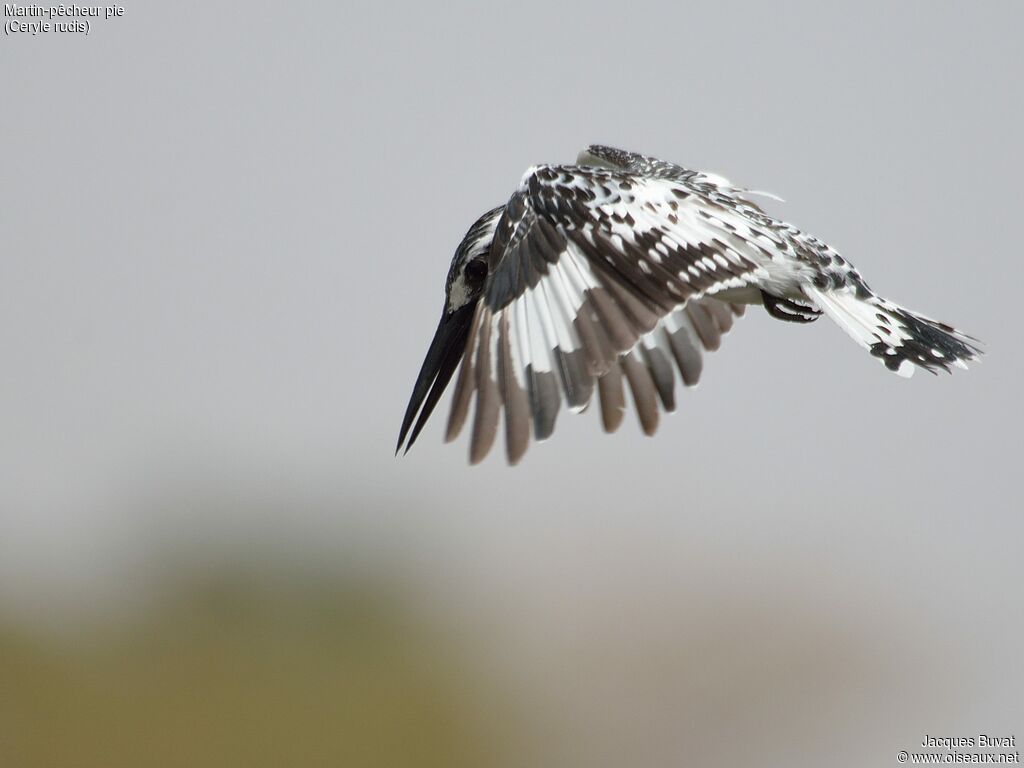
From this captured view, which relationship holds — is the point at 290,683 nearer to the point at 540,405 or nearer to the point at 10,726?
the point at 10,726

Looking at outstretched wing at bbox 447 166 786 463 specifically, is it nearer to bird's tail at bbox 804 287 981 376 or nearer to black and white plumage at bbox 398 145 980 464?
black and white plumage at bbox 398 145 980 464

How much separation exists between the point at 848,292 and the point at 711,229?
0.92 m

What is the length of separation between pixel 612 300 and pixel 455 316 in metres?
0.91

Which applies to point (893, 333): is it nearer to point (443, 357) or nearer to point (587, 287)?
Result: point (587, 287)

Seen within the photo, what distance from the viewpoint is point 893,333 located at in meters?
6.60

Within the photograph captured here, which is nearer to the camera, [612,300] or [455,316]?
[612,300]

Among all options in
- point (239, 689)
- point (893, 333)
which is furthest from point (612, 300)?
point (239, 689)

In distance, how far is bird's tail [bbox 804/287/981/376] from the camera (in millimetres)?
6461

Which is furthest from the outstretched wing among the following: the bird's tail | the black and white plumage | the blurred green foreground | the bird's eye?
the blurred green foreground

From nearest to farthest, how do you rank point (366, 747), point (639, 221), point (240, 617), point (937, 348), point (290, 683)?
point (639, 221)
point (937, 348)
point (366, 747)
point (290, 683)
point (240, 617)

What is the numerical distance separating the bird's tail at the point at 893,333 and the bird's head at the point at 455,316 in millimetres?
1588

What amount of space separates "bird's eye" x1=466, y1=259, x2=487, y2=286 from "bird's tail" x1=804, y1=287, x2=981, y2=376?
5.11ft

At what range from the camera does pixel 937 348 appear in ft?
21.7

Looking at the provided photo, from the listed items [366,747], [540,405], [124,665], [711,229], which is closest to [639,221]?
[711,229]
